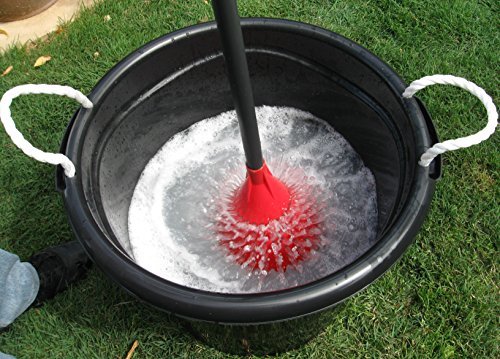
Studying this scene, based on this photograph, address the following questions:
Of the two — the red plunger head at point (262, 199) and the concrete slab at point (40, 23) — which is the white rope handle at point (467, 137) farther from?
the concrete slab at point (40, 23)

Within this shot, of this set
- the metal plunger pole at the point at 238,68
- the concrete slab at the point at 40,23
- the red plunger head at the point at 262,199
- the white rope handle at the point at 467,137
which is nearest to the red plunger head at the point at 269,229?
the red plunger head at the point at 262,199

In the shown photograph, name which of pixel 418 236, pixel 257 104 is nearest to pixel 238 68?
pixel 257 104

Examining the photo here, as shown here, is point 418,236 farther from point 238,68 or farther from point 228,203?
point 238,68

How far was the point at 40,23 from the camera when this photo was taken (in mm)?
2479

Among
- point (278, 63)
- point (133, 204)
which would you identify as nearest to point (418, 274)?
point (278, 63)

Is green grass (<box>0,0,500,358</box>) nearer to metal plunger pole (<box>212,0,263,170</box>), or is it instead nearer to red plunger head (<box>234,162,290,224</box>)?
red plunger head (<box>234,162,290,224</box>)

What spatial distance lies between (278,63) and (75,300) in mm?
932

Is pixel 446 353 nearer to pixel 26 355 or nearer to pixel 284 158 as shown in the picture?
pixel 284 158

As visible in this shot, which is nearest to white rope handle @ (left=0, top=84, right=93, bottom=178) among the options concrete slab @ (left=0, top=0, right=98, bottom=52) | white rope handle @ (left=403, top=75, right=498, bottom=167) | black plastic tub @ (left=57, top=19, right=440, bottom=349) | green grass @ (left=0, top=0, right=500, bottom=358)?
black plastic tub @ (left=57, top=19, right=440, bottom=349)

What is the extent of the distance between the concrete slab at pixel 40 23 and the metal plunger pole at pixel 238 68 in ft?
4.67

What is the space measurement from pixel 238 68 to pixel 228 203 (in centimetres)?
65

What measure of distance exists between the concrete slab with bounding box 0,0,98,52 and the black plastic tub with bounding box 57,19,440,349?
0.95 m

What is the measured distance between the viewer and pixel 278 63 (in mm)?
1701

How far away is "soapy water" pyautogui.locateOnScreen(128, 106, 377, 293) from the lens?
5.38 ft
